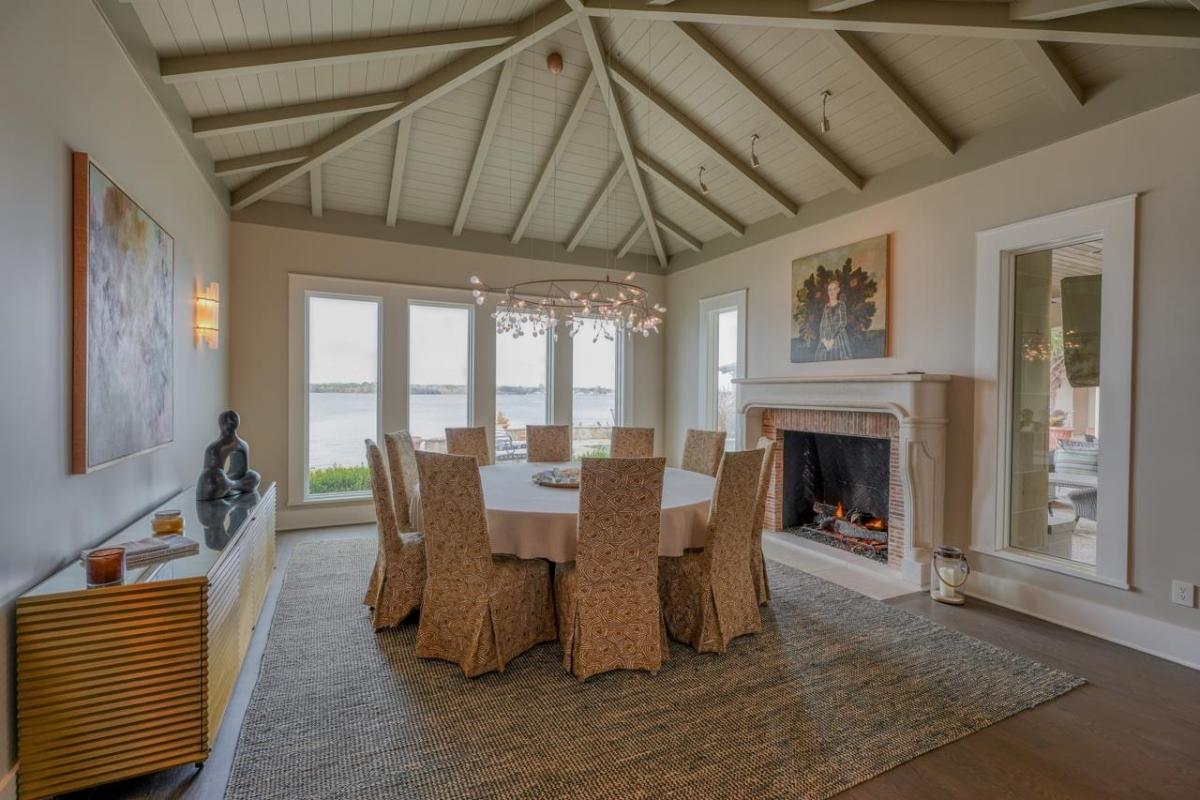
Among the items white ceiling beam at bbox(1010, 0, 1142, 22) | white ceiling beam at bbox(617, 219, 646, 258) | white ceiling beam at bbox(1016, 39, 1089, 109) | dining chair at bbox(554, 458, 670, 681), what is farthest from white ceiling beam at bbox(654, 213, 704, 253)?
dining chair at bbox(554, 458, 670, 681)

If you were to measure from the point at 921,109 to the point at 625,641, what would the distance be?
12.6ft

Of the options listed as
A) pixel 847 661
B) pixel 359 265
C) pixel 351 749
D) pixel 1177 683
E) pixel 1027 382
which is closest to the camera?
pixel 351 749

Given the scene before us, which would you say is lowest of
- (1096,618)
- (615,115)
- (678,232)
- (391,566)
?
(1096,618)

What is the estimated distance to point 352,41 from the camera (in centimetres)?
320

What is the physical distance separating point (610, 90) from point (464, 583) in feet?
11.9

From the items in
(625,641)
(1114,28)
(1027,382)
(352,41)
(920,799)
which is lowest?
(920,799)

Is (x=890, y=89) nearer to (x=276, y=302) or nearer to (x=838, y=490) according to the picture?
(x=838, y=490)

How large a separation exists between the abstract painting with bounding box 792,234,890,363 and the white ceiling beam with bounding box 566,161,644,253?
1.90 metres

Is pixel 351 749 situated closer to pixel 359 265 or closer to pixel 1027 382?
pixel 1027 382

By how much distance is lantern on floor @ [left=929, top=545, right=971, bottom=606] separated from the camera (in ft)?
11.6

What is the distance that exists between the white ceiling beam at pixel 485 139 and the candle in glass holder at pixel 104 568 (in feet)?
12.3

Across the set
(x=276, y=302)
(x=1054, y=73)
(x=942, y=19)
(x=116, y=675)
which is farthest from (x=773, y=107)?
(x=116, y=675)

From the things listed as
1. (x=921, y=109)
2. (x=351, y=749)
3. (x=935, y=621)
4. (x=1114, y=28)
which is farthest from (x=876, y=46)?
(x=351, y=749)

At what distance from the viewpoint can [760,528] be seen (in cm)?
332
